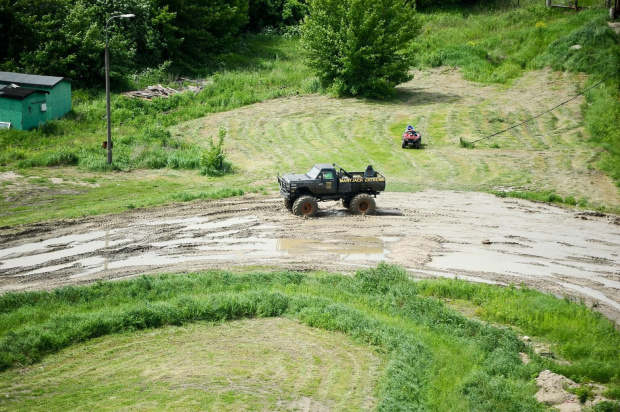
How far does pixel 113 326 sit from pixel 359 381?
6.25 metres

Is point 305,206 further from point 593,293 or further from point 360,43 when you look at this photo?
point 360,43

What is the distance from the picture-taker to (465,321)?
1823 centimetres

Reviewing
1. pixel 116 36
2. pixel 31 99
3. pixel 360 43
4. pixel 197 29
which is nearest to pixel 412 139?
pixel 360 43

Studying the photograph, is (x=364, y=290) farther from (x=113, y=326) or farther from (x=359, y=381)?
(x=113, y=326)

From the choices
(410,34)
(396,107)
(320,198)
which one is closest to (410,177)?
(320,198)

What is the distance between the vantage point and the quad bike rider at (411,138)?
38.4m

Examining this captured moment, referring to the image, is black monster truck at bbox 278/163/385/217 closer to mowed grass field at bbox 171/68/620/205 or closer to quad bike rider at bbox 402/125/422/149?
mowed grass field at bbox 171/68/620/205

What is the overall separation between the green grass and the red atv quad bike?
17.9 m

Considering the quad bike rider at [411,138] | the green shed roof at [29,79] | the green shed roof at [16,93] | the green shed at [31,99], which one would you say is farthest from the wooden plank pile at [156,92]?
the quad bike rider at [411,138]

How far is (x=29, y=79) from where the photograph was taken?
40.2 m

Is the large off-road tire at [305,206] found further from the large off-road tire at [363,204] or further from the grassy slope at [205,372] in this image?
the grassy slope at [205,372]

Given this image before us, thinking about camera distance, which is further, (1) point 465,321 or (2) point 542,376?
(1) point 465,321

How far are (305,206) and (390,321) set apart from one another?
9.71m

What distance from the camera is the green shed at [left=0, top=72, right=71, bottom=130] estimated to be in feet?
124
